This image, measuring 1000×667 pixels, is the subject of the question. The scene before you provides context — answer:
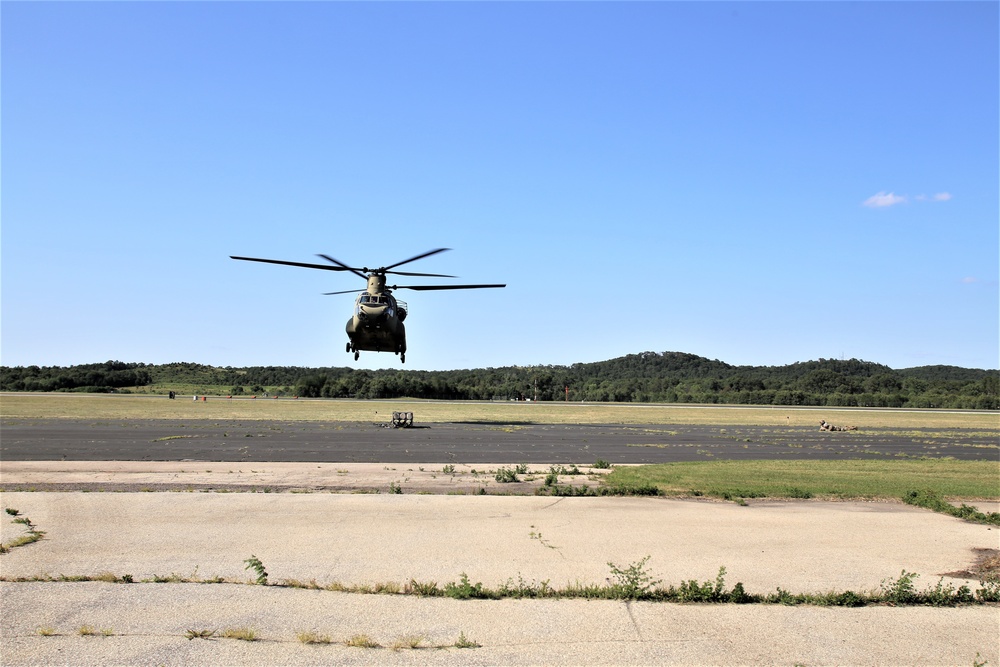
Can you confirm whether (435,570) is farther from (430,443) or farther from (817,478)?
(430,443)

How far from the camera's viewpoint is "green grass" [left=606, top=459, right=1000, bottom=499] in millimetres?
18391

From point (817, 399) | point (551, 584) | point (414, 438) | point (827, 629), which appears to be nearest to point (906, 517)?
point (827, 629)

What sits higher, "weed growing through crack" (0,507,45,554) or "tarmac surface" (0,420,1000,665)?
"weed growing through crack" (0,507,45,554)

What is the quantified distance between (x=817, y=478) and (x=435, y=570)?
1527 cm

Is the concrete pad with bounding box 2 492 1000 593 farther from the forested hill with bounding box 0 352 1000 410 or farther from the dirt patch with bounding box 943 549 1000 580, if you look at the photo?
the forested hill with bounding box 0 352 1000 410

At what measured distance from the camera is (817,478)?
21.6 meters

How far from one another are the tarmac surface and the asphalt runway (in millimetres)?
5956

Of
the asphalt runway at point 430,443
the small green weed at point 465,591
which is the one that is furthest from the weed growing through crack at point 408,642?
the asphalt runway at point 430,443

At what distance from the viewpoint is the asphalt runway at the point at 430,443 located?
26.4 m

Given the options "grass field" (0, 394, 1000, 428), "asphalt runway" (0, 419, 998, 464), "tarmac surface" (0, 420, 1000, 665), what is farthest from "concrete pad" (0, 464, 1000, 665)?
"grass field" (0, 394, 1000, 428)

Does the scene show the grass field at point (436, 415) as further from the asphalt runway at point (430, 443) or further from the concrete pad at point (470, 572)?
the concrete pad at point (470, 572)

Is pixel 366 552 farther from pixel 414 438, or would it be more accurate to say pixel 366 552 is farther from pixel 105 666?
pixel 414 438

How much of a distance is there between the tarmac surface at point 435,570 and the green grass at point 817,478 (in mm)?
1470

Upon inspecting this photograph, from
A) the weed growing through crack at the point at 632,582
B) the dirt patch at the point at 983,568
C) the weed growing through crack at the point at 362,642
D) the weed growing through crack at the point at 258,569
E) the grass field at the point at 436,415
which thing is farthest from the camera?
the grass field at the point at 436,415
